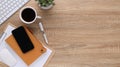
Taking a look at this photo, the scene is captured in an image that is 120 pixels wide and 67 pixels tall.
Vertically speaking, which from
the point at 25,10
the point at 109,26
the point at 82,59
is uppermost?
the point at 25,10

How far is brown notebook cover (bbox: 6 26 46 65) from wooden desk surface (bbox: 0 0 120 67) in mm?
30

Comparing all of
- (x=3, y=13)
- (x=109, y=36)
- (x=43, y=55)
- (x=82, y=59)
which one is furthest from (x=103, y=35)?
(x=3, y=13)

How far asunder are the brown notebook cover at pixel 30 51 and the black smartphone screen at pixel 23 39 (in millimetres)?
16

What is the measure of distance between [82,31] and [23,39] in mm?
275

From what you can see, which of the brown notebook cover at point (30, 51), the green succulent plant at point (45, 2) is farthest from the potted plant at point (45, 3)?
the brown notebook cover at point (30, 51)

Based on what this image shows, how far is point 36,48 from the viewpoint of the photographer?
1.63 meters

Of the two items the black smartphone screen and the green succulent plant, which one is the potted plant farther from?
the black smartphone screen

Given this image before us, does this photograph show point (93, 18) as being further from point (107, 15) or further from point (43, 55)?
point (43, 55)

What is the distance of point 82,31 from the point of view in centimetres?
166

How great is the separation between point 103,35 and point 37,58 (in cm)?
32

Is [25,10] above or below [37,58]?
above

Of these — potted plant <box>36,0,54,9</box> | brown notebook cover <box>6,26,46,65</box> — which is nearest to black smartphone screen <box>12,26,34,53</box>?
brown notebook cover <box>6,26,46,65</box>

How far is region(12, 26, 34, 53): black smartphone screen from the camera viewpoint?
63.6 inches

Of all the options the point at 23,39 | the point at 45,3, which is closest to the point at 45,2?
the point at 45,3
